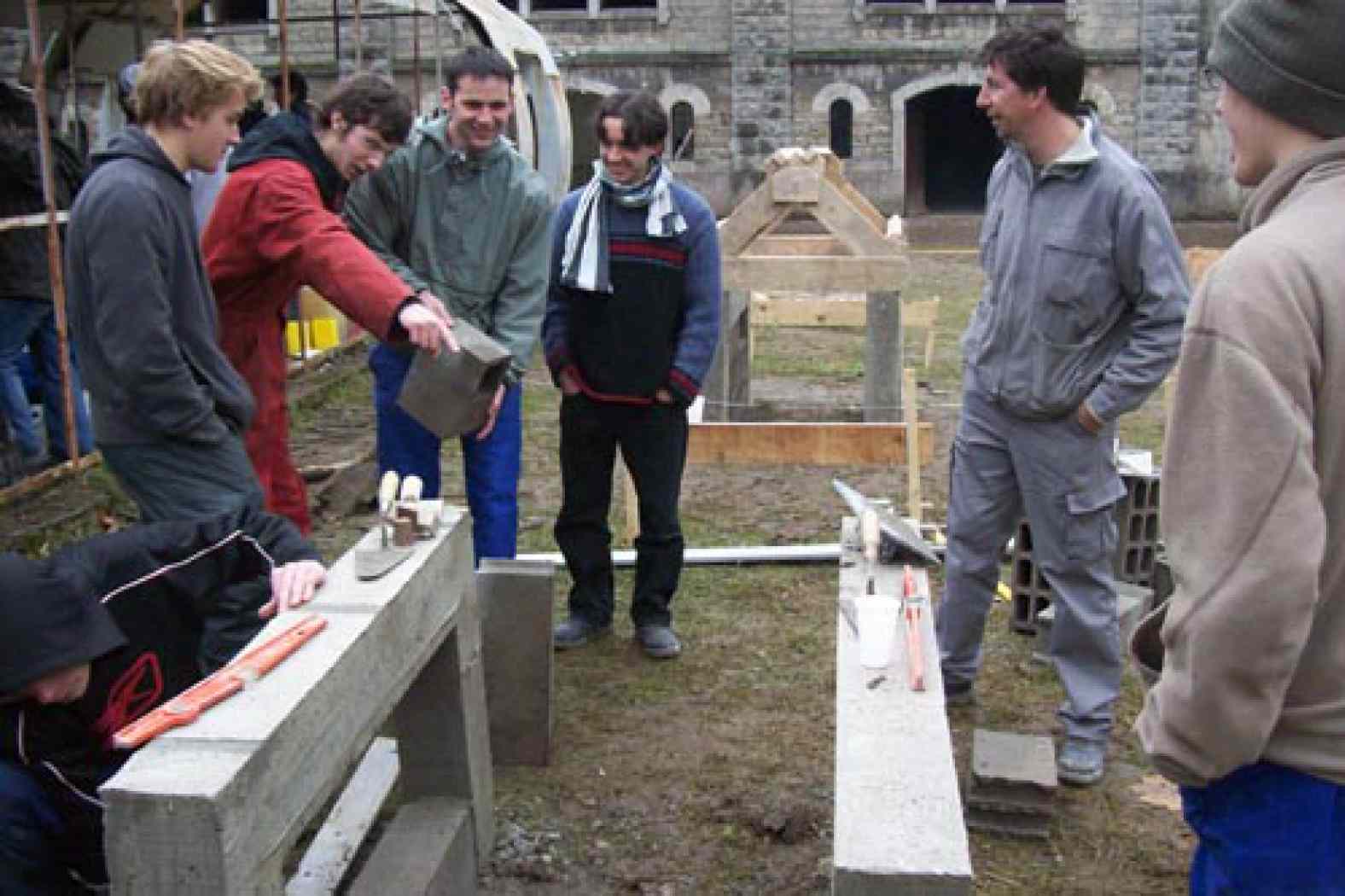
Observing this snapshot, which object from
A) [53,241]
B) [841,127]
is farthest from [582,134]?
[53,241]

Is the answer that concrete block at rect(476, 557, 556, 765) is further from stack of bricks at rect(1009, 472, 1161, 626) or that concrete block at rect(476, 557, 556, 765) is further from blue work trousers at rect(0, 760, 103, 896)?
stack of bricks at rect(1009, 472, 1161, 626)

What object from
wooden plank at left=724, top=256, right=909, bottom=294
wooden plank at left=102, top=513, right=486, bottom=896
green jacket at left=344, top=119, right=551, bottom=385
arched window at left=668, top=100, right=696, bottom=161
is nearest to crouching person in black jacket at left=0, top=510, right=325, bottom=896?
wooden plank at left=102, top=513, right=486, bottom=896

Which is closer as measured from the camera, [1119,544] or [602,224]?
[602,224]

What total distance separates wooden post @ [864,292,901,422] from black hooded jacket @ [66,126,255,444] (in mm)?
4021

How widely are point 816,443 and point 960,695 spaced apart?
1779 mm

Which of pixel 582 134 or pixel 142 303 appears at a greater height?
pixel 582 134

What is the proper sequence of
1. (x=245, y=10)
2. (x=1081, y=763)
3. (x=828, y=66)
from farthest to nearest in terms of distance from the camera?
1. (x=245, y=10)
2. (x=828, y=66)
3. (x=1081, y=763)

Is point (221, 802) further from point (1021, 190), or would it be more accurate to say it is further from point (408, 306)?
point (1021, 190)

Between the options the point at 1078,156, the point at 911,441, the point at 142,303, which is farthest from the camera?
the point at 911,441

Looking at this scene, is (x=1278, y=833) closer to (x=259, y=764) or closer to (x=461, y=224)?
(x=259, y=764)

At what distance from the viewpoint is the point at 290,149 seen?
3885 millimetres

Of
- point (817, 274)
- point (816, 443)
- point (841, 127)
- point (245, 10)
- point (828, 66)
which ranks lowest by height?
point (816, 443)

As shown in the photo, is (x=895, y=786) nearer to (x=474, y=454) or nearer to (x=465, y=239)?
(x=474, y=454)

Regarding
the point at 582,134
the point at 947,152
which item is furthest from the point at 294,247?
the point at 947,152
